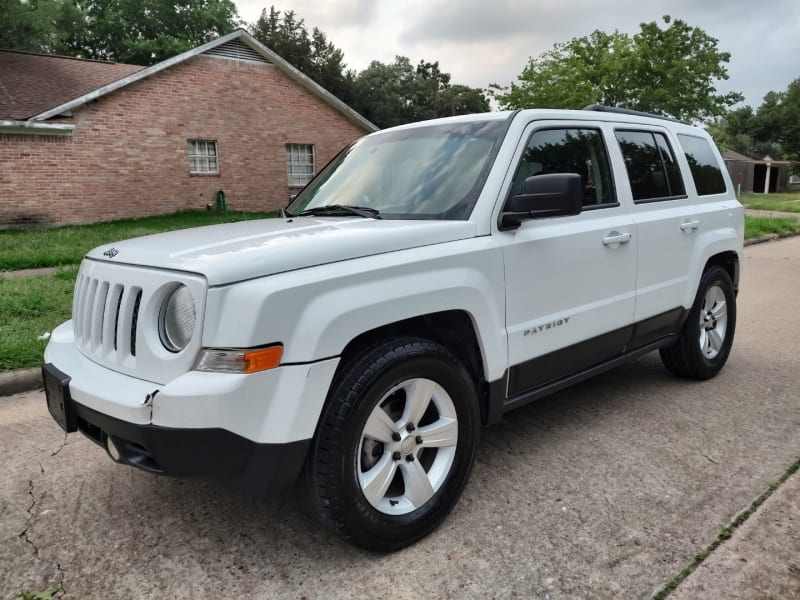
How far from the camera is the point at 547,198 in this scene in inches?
111

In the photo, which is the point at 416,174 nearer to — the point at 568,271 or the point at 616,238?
the point at 568,271

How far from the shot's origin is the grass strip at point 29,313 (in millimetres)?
4809

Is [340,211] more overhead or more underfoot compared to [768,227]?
Answer: more overhead

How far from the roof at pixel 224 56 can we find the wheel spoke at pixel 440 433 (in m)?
15.7

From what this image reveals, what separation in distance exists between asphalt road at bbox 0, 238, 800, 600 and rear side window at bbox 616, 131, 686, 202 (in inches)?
56.8

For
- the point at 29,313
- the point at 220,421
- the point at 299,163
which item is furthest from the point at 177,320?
the point at 299,163

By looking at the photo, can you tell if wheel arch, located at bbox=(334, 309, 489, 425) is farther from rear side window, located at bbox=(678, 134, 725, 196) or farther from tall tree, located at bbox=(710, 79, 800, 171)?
tall tree, located at bbox=(710, 79, 800, 171)

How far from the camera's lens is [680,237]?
13.5 feet

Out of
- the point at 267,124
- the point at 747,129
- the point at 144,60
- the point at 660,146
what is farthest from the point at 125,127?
the point at 747,129

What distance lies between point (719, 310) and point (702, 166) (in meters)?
1.11

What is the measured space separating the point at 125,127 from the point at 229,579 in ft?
54.4

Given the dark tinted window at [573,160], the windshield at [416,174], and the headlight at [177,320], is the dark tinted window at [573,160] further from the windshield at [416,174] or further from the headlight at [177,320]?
the headlight at [177,320]

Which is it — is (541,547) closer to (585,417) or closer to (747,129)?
(585,417)

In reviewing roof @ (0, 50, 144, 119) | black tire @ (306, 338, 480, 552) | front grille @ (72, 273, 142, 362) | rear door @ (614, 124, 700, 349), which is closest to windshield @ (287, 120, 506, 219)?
black tire @ (306, 338, 480, 552)
